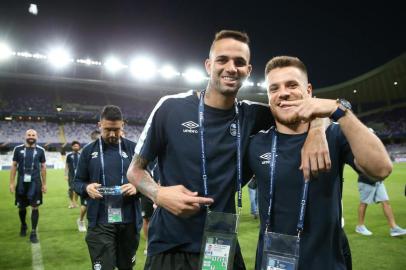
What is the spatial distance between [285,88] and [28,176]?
25.2 feet

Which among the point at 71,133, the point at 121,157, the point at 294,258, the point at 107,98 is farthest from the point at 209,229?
the point at 107,98

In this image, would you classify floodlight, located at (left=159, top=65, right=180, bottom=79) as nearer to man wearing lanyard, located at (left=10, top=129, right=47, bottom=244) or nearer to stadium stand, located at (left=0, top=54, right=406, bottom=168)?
stadium stand, located at (left=0, top=54, right=406, bottom=168)

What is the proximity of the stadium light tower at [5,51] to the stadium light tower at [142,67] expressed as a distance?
46.1 ft

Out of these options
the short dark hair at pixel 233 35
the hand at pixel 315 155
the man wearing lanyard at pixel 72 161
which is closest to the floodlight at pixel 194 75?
the man wearing lanyard at pixel 72 161

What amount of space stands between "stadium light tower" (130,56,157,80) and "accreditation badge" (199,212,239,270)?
45519mm

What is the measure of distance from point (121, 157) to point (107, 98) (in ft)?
162

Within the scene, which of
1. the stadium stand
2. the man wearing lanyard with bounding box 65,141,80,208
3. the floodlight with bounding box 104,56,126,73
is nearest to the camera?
the man wearing lanyard with bounding box 65,141,80,208

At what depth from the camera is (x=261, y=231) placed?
2234 mm

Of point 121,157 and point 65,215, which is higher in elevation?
point 121,157

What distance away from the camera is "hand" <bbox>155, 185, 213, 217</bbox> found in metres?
2.07

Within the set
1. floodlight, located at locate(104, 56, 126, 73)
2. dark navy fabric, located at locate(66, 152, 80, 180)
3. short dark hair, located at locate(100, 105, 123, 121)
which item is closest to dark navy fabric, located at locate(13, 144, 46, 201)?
dark navy fabric, located at locate(66, 152, 80, 180)

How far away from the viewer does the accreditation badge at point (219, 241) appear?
7.11 ft

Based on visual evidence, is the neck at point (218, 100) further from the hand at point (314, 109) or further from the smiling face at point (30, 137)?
the smiling face at point (30, 137)

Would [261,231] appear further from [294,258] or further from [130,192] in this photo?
[130,192]
